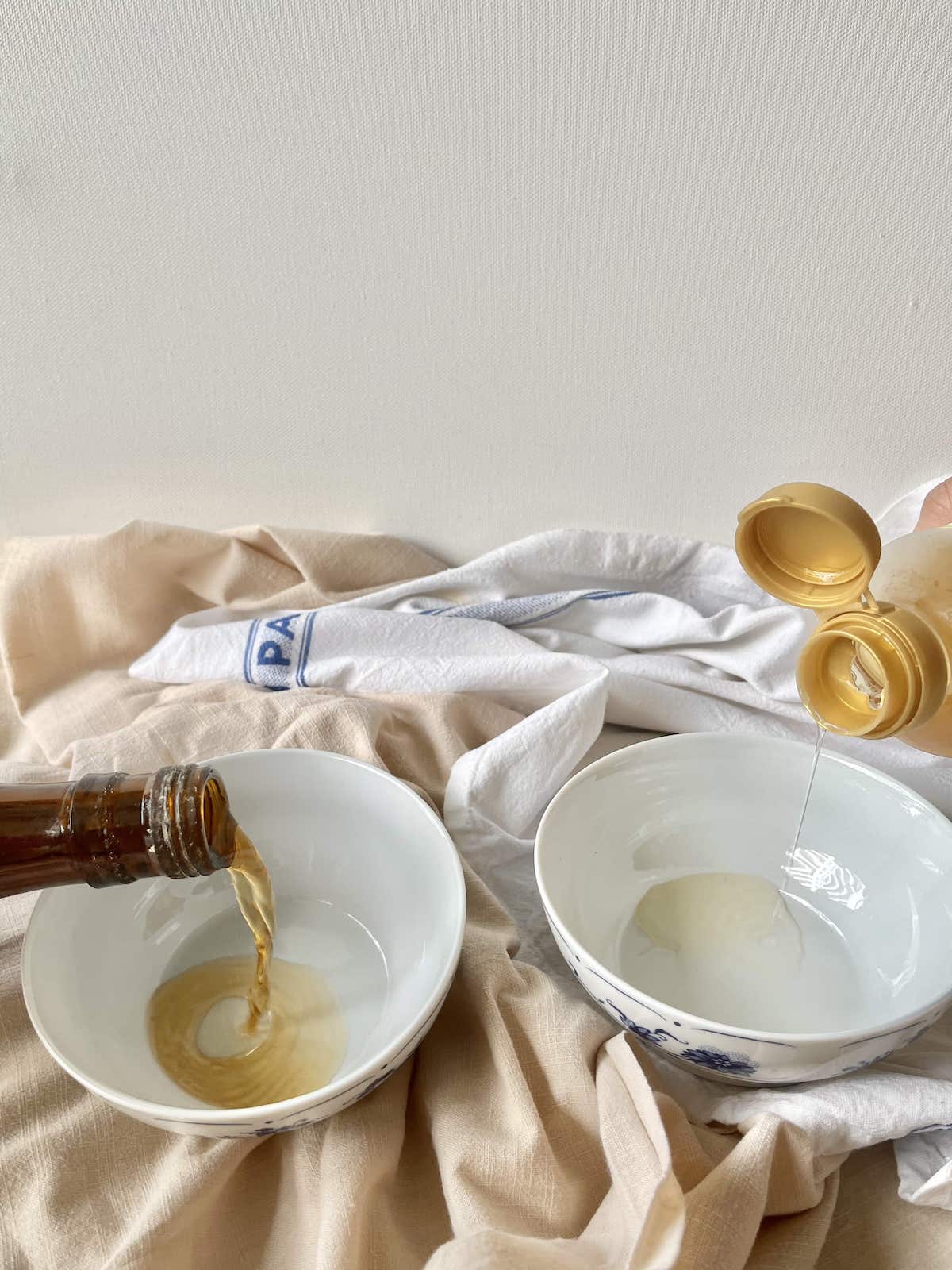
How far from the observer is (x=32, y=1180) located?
1.64ft

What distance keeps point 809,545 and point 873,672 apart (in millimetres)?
68

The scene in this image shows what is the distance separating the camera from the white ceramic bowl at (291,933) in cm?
50

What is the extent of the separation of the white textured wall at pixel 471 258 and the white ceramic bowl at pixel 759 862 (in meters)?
0.18

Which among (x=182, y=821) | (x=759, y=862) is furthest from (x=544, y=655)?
(x=182, y=821)

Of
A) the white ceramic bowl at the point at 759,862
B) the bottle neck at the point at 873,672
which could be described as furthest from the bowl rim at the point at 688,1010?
the bottle neck at the point at 873,672

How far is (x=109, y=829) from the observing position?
466 millimetres

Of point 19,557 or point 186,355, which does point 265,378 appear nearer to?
point 186,355

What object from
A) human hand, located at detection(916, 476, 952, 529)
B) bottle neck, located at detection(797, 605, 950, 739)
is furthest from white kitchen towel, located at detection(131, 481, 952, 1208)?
bottle neck, located at detection(797, 605, 950, 739)

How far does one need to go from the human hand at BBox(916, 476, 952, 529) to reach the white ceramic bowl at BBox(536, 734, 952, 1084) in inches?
5.8

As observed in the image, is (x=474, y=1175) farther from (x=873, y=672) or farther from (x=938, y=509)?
(x=938, y=509)

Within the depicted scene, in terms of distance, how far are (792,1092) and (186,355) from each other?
56cm

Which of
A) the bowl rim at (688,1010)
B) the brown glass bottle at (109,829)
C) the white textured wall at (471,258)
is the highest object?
the white textured wall at (471,258)

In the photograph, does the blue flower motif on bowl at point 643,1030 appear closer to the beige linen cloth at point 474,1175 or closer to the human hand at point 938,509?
the beige linen cloth at point 474,1175

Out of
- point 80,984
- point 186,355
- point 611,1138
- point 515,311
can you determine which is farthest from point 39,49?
point 611,1138
